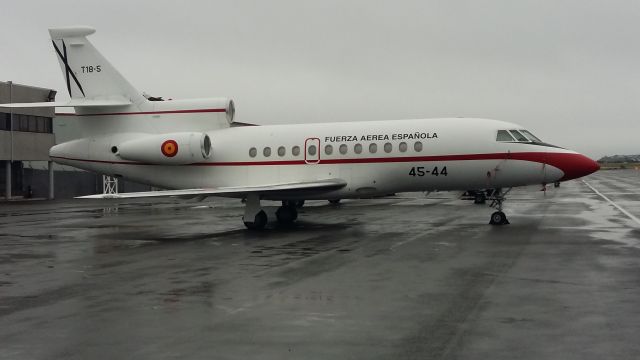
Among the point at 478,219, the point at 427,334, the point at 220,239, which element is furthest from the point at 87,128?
the point at 427,334

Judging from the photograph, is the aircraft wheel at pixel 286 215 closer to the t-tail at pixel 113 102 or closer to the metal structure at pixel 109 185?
the t-tail at pixel 113 102

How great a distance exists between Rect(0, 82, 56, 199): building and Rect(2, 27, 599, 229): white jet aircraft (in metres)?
27.1

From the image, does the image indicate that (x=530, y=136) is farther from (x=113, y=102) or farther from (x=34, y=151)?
(x=34, y=151)

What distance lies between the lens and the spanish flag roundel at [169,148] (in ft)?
73.6

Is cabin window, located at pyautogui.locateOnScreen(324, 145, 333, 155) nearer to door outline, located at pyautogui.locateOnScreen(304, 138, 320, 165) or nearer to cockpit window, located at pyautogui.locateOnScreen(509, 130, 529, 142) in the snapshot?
door outline, located at pyautogui.locateOnScreen(304, 138, 320, 165)

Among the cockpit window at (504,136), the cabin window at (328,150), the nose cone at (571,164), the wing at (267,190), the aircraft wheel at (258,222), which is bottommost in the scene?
the aircraft wheel at (258,222)

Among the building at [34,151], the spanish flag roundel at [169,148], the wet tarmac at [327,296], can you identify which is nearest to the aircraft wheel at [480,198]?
the wet tarmac at [327,296]

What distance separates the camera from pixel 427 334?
702cm

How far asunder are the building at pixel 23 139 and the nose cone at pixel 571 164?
133 ft

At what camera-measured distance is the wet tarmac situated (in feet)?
21.9

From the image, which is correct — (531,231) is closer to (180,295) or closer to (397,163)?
(397,163)

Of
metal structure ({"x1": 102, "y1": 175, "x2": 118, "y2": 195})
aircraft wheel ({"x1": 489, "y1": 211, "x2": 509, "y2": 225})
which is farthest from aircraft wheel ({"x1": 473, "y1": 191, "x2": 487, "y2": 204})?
metal structure ({"x1": 102, "y1": 175, "x2": 118, "y2": 195})

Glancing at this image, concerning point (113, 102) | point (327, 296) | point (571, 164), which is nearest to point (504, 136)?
point (571, 164)

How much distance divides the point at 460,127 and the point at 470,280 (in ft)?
36.5
